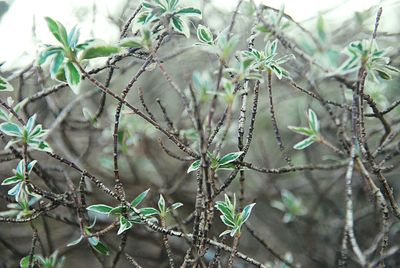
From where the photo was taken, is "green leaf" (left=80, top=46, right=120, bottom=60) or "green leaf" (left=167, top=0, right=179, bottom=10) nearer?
"green leaf" (left=80, top=46, right=120, bottom=60)

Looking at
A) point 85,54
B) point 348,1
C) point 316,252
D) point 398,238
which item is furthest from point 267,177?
point 85,54

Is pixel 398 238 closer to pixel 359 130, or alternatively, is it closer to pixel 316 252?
pixel 316 252

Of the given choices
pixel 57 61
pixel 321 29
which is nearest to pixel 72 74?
pixel 57 61

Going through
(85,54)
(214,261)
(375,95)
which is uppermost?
(375,95)

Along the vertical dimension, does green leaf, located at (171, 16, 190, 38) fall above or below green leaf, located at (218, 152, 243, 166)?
above

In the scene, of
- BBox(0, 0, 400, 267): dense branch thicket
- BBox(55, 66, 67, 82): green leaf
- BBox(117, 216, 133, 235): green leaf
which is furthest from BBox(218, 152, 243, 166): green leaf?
BBox(55, 66, 67, 82): green leaf

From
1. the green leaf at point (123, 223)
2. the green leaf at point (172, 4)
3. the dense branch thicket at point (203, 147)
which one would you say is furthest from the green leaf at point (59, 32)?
the green leaf at point (123, 223)

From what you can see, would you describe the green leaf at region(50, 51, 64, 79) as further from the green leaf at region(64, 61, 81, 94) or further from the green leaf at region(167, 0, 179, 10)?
the green leaf at region(167, 0, 179, 10)

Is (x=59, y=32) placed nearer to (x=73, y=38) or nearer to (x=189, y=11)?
(x=73, y=38)

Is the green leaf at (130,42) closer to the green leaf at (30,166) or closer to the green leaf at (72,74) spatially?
the green leaf at (72,74)
